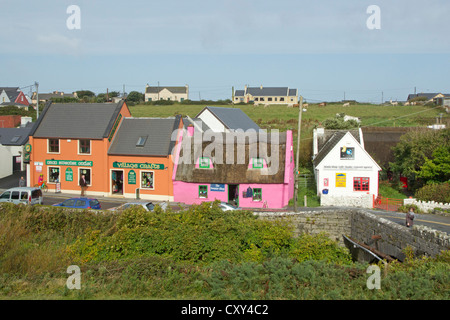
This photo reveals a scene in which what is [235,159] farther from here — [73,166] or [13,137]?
[13,137]

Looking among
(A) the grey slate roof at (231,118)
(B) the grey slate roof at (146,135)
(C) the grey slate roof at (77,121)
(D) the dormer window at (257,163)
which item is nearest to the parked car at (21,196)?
(B) the grey slate roof at (146,135)

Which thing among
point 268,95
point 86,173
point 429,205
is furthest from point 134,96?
point 429,205

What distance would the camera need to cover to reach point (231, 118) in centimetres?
4697

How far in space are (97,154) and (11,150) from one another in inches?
548

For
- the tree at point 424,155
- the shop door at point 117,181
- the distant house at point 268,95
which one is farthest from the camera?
the distant house at point 268,95

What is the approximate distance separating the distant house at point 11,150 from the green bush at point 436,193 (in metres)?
35.0

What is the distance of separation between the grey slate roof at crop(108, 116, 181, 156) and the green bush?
1860 cm

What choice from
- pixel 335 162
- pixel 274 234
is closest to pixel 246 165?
pixel 335 162

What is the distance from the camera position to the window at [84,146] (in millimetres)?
33906

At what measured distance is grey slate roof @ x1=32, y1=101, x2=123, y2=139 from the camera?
112ft

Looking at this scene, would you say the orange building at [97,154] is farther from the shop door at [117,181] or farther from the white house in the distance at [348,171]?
the white house in the distance at [348,171]

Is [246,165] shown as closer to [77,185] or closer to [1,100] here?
[77,185]
